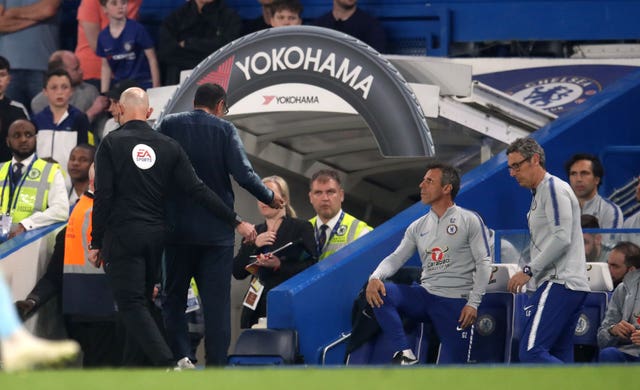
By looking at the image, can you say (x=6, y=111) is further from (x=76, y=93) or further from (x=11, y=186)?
(x=11, y=186)

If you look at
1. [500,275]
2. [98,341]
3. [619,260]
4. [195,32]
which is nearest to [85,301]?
[98,341]

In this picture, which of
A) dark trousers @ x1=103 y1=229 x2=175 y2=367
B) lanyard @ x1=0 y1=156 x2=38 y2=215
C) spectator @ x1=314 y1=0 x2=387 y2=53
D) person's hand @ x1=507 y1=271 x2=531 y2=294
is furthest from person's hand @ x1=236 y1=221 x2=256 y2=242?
spectator @ x1=314 y1=0 x2=387 y2=53

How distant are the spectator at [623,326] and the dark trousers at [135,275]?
8.93ft

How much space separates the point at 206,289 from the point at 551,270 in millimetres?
2044

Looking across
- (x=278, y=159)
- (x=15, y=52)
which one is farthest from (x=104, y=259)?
(x=15, y=52)

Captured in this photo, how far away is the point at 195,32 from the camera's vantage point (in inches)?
514

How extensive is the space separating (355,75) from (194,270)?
281cm

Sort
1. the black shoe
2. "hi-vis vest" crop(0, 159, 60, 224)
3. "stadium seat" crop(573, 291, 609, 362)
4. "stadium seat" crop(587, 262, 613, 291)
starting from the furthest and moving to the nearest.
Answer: "hi-vis vest" crop(0, 159, 60, 224) < "stadium seat" crop(587, 262, 613, 291) < "stadium seat" crop(573, 291, 609, 362) < the black shoe

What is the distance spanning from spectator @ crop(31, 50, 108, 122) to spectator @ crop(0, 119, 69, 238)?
1.88m

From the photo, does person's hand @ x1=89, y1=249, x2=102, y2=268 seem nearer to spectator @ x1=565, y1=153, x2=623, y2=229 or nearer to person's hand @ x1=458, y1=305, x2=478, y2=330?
person's hand @ x1=458, y1=305, x2=478, y2=330

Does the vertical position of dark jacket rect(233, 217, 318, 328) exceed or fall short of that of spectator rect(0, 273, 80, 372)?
it exceeds it

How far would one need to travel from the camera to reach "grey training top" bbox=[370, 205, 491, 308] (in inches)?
329

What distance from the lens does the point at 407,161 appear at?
12805mm

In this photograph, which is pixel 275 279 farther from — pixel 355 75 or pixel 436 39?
pixel 436 39
